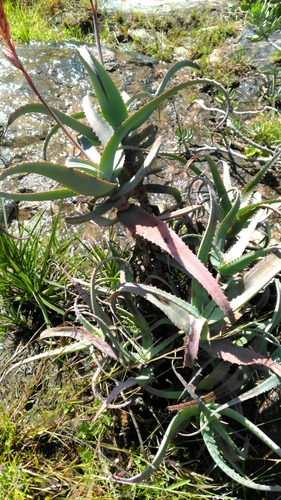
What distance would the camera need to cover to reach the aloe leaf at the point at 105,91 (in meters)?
1.44

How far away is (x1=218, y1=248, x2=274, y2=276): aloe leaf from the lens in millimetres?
1569

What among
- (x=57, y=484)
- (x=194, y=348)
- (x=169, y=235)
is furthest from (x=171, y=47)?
(x=57, y=484)

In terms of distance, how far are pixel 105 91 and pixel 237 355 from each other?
3.09 ft

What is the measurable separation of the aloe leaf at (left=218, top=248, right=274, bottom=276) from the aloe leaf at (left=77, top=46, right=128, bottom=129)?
1.98 ft

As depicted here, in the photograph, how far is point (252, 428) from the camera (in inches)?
59.1

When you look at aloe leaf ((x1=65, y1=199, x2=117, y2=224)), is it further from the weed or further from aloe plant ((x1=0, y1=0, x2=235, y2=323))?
the weed

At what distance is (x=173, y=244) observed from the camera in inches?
58.6

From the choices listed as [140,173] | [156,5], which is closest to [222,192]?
[140,173]

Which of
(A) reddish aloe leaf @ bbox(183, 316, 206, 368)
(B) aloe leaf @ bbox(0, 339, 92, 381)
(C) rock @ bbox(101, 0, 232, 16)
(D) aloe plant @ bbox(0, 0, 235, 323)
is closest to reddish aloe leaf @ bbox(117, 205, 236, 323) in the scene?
(D) aloe plant @ bbox(0, 0, 235, 323)

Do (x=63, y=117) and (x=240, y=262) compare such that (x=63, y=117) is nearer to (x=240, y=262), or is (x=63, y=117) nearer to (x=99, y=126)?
(x=99, y=126)

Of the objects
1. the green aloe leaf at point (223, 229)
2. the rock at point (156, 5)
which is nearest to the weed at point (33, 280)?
the green aloe leaf at point (223, 229)

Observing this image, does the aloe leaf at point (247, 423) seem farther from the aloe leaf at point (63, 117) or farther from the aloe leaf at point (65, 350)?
the aloe leaf at point (63, 117)

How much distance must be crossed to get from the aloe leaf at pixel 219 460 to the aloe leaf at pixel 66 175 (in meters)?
0.82

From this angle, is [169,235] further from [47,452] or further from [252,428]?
[47,452]
